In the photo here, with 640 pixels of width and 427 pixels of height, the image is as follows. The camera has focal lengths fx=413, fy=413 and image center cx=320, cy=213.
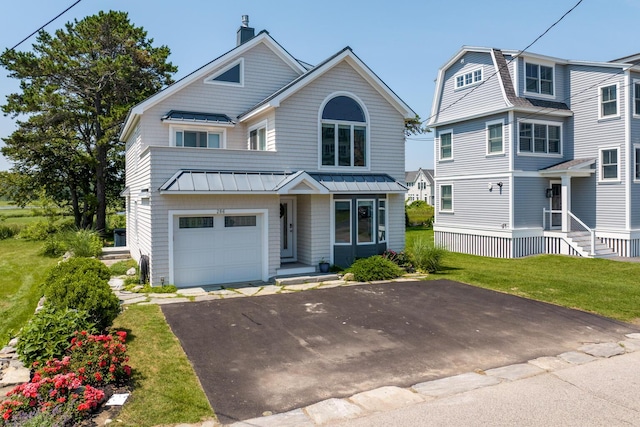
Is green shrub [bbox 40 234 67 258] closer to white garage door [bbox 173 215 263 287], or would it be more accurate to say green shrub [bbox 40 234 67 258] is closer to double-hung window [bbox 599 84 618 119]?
white garage door [bbox 173 215 263 287]

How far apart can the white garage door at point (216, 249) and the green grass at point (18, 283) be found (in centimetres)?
404

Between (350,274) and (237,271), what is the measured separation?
378 centimetres

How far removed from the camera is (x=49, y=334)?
6391 mm

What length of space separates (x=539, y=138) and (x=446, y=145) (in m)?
4.85

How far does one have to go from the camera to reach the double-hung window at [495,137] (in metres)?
20.1

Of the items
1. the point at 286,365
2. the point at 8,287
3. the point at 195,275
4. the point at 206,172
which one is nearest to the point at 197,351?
the point at 286,365

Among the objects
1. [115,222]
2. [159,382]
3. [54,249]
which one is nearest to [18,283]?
[54,249]

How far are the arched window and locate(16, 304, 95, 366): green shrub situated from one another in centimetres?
1002

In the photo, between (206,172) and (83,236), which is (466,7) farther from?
(83,236)

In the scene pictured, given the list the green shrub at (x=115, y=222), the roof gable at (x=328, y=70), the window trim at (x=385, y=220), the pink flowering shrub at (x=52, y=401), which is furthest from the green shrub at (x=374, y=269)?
the green shrub at (x=115, y=222)

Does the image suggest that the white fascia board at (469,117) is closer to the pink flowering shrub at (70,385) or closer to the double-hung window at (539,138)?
the double-hung window at (539,138)

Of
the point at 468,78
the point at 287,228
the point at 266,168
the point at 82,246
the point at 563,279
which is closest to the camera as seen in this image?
the point at 266,168

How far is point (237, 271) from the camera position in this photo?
1359 centimetres

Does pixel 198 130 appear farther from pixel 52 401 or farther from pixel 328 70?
pixel 52 401
